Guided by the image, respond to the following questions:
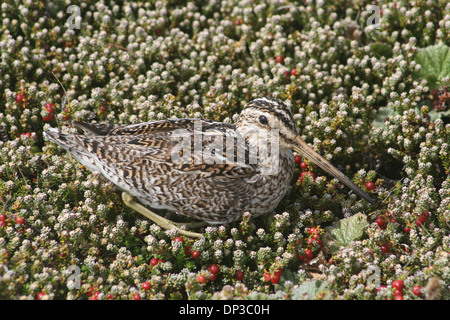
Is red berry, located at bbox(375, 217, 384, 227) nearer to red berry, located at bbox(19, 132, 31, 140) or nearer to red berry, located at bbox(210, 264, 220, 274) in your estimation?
red berry, located at bbox(210, 264, 220, 274)

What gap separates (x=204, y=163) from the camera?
5.98 m

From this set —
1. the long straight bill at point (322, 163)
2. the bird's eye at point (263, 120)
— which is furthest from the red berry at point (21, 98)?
the long straight bill at point (322, 163)

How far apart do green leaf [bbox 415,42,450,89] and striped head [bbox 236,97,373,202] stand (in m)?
2.72

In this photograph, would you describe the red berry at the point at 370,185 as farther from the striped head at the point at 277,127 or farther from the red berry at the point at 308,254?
the red berry at the point at 308,254

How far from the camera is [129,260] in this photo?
224 inches

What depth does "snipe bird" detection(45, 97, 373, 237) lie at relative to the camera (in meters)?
6.02

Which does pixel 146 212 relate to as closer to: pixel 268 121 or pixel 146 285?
pixel 146 285

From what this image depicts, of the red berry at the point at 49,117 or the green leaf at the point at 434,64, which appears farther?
the green leaf at the point at 434,64

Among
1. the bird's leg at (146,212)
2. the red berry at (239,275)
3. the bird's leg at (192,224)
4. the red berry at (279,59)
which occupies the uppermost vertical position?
the red berry at (279,59)

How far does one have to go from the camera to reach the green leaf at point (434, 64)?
7.82 m

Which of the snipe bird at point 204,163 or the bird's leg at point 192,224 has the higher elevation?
the snipe bird at point 204,163

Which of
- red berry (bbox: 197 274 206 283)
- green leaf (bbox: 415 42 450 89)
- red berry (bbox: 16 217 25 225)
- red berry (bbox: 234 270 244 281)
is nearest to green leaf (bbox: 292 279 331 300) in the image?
red berry (bbox: 234 270 244 281)
